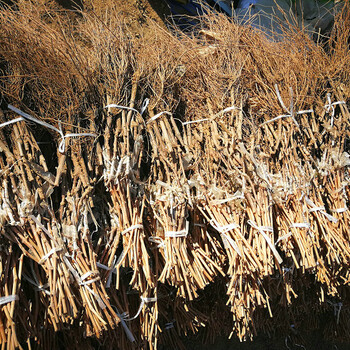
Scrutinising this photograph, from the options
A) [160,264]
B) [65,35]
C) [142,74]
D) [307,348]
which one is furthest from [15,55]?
[307,348]

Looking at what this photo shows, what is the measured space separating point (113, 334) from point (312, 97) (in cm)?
175

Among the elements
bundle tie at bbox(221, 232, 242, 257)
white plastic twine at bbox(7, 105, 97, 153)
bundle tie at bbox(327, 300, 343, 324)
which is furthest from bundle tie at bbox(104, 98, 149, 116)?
bundle tie at bbox(327, 300, 343, 324)

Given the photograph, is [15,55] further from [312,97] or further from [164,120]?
[312,97]

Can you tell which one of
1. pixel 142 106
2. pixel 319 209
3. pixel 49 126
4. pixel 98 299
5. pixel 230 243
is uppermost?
pixel 142 106

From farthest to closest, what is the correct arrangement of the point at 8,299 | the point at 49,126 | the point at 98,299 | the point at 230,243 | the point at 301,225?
the point at 301,225, the point at 230,243, the point at 49,126, the point at 98,299, the point at 8,299

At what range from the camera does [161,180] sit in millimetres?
1981

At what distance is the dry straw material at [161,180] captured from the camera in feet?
5.44

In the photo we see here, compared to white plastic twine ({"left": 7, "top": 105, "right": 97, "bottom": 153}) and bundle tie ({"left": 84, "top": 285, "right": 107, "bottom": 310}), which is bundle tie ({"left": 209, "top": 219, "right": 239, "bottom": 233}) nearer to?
bundle tie ({"left": 84, "top": 285, "right": 107, "bottom": 310})

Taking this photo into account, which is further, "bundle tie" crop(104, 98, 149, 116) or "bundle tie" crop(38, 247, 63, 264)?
"bundle tie" crop(104, 98, 149, 116)

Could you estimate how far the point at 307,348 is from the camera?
3119 millimetres

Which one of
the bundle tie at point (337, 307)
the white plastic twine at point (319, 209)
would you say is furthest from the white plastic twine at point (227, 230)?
the bundle tie at point (337, 307)

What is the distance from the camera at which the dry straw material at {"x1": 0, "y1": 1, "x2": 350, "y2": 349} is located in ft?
5.44

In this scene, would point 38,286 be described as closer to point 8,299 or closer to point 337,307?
point 8,299

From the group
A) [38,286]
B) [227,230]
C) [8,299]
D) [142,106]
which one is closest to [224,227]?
[227,230]
